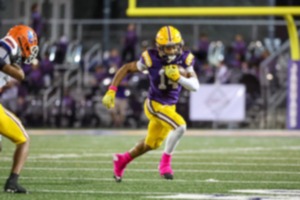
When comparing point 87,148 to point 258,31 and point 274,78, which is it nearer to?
point 274,78

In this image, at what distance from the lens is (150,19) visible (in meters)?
23.9

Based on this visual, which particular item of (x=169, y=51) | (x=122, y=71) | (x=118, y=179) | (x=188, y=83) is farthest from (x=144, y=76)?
(x=118, y=179)

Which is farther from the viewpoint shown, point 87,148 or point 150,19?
point 150,19

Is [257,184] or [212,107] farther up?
[257,184]

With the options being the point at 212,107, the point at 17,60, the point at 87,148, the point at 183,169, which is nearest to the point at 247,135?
Answer: the point at 212,107

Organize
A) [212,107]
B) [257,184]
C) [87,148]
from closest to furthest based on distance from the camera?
[257,184]
[87,148]
[212,107]

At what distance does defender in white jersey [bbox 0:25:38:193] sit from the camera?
7.99 metres

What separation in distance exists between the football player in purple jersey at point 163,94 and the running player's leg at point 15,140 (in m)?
1.37

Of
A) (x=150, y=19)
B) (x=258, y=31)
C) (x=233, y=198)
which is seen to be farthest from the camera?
(x=150, y=19)

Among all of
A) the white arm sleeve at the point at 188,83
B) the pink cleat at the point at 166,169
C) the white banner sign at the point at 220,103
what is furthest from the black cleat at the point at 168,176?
the white banner sign at the point at 220,103

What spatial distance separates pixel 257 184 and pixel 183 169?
175 cm

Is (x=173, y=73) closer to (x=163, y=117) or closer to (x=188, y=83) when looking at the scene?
(x=188, y=83)

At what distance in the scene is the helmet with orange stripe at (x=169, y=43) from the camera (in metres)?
9.46

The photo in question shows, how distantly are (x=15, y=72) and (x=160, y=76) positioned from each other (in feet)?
6.84
